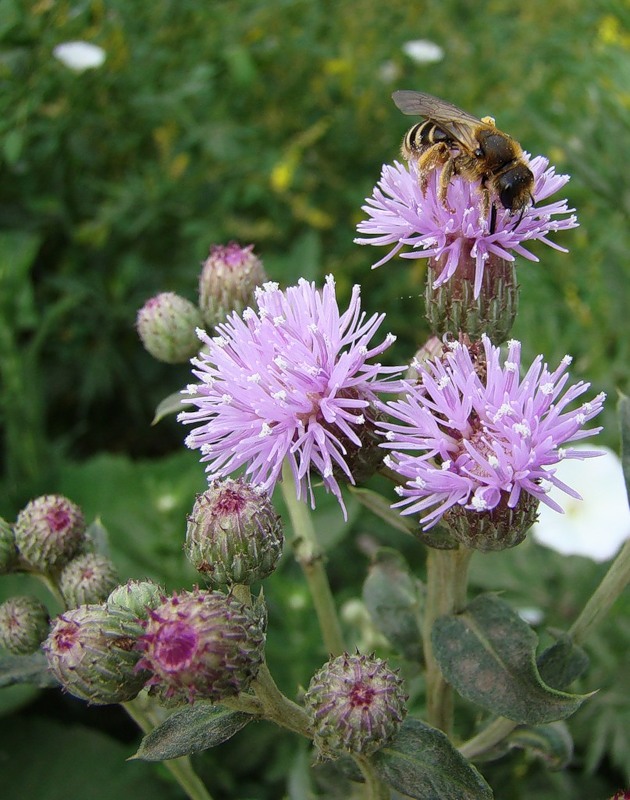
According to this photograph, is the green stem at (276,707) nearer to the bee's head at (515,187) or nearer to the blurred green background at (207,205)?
the bee's head at (515,187)

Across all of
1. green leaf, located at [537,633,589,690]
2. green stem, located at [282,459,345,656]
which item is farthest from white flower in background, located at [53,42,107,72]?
green leaf, located at [537,633,589,690]

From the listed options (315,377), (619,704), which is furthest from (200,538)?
(619,704)

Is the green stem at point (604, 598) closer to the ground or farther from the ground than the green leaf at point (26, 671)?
farther from the ground

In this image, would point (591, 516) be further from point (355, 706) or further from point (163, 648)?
point (163, 648)

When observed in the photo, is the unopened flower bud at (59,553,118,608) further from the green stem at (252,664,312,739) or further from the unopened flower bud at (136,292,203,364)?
the unopened flower bud at (136,292,203,364)

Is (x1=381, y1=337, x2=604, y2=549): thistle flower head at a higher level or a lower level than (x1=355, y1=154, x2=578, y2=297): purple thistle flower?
lower

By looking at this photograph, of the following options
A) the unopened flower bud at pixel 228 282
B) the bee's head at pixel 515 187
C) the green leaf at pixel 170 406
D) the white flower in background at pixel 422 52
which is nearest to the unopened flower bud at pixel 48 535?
the green leaf at pixel 170 406
